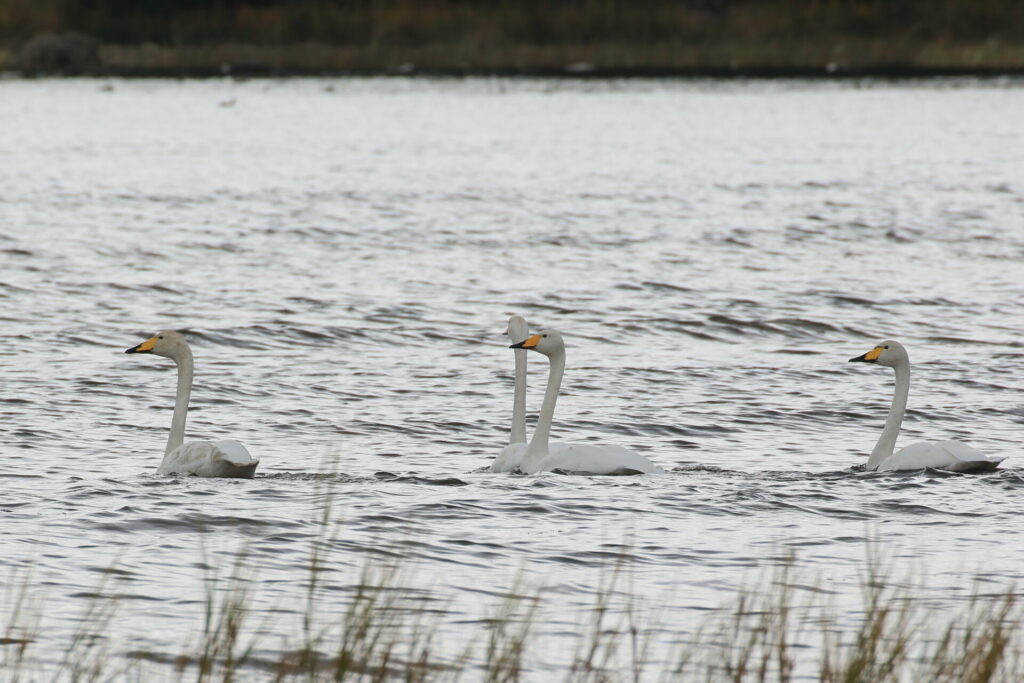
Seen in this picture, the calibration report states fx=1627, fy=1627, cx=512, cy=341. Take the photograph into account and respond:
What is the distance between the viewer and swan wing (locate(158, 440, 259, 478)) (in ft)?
31.4

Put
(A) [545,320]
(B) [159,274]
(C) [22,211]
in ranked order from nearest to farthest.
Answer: (A) [545,320] → (B) [159,274] → (C) [22,211]

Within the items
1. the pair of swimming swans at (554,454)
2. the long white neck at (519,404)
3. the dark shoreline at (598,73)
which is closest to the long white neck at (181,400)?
the pair of swimming swans at (554,454)

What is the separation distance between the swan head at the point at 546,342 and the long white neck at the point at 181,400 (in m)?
2.24

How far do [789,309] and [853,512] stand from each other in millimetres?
8771

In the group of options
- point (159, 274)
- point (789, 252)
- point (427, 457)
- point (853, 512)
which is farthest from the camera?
point (789, 252)

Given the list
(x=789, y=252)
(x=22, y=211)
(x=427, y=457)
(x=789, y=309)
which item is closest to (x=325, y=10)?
(x=22, y=211)

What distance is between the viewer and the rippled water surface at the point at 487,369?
797 centimetres

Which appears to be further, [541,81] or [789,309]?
[541,81]

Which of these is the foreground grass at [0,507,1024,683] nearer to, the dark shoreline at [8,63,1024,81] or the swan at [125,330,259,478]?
the swan at [125,330,259,478]

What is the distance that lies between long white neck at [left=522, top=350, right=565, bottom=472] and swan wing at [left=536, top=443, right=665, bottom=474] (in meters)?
0.05

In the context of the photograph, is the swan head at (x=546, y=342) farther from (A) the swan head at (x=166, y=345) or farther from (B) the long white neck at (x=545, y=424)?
(A) the swan head at (x=166, y=345)

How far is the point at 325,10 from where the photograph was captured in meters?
71.8

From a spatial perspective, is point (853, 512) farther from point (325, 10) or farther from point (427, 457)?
point (325, 10)

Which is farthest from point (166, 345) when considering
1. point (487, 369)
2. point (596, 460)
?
point (487, 369)
